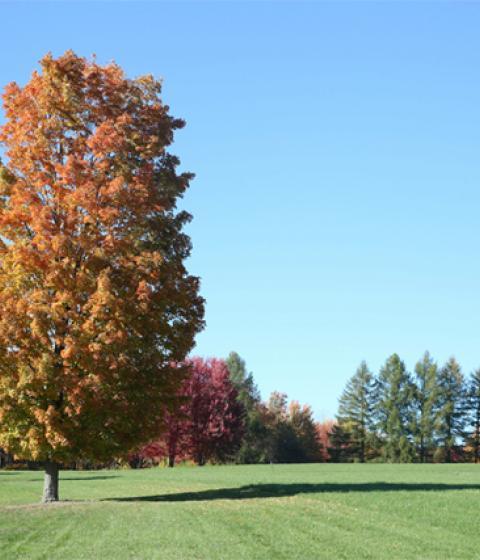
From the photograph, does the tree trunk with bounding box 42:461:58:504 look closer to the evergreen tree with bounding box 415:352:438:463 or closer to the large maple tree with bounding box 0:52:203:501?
the large maple tree with bounding box 0:52:203:501

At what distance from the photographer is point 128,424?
25.1m

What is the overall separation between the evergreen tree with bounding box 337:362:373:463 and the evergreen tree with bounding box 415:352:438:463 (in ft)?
23.3

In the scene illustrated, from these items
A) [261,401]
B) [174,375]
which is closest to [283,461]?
[261,401]

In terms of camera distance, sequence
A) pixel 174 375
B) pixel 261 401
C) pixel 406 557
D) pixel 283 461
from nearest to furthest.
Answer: pixel 406 557 < pixel 174 375 < pixel 283 461 < pixel 261 401

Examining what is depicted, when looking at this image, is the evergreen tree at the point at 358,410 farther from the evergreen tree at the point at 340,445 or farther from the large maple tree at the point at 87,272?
the large maple tree at the point at 87,272

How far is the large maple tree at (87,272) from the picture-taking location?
23828mm

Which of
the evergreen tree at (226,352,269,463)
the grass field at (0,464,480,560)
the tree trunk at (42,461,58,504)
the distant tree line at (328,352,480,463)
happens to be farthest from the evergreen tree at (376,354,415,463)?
the tree trunk at (42,461,58,504)

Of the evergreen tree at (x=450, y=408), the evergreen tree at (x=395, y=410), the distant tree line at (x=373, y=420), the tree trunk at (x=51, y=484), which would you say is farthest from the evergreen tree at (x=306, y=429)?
the tree trunk at (x=51, y=484)

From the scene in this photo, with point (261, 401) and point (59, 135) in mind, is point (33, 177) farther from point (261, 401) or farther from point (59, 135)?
point (261, 401)

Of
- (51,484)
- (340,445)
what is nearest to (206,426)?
(340,445)

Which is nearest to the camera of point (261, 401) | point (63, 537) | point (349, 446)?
point (63, 537)

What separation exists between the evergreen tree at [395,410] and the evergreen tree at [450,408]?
163 inches

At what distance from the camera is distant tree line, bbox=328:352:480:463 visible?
4043 inches

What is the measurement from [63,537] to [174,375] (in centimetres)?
991
